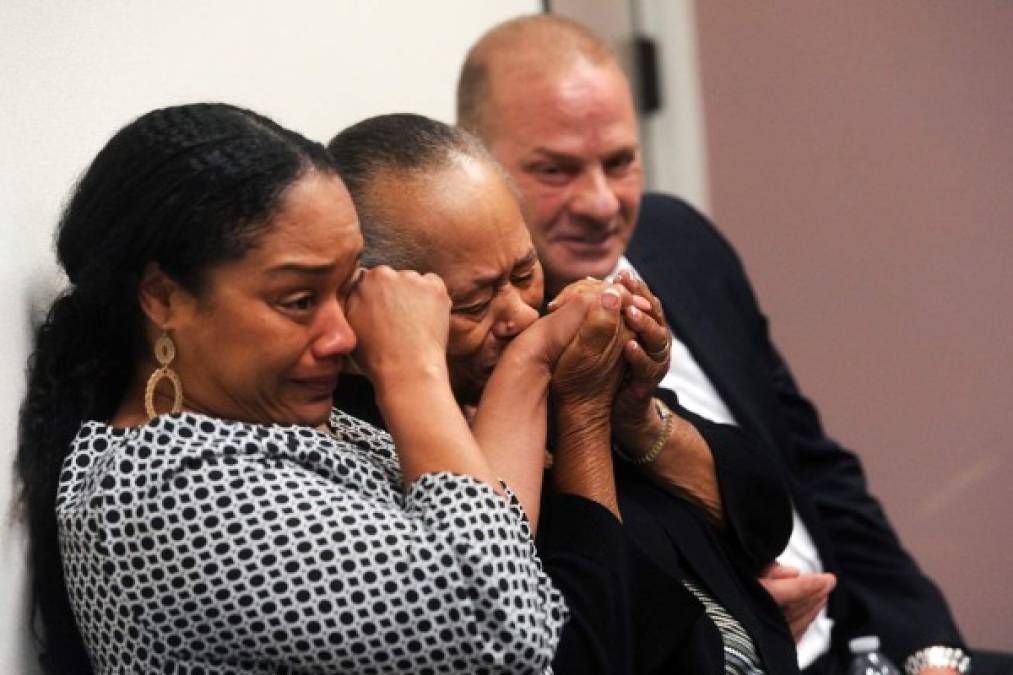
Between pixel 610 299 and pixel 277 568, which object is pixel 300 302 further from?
pixel 610 299

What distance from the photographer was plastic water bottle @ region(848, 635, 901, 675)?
2.58m

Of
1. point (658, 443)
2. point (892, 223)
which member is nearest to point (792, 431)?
point (658, 443)

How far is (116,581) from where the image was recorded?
60.1 inches

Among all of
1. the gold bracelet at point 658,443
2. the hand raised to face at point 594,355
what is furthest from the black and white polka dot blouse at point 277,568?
the gold bracelet at point 658,443

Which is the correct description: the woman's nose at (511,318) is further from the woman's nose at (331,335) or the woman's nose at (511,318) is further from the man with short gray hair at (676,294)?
the man with short gray hair at (676,294)

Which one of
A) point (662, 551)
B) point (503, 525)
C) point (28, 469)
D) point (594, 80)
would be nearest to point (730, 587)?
point (662, 551)

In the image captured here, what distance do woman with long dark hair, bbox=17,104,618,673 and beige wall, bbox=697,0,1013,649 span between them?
7.88 ft

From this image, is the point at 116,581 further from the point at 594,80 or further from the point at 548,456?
the point at 594,80

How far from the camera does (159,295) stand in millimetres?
1601

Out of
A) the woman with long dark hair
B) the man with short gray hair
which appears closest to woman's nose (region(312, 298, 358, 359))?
the woman with long dark hair

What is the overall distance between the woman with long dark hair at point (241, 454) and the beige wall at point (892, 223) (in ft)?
7.88

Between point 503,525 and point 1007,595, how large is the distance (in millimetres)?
2895

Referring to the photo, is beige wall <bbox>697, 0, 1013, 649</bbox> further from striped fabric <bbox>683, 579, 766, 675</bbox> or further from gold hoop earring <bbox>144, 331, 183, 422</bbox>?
gold hoop earring <bbox>144, 331, 183, 422</bbox>

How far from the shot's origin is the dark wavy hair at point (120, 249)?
157 cm
